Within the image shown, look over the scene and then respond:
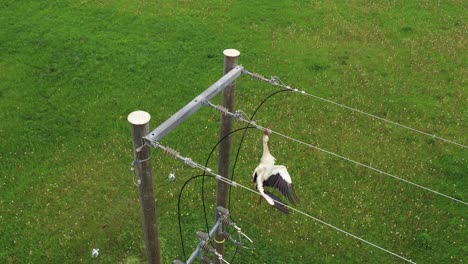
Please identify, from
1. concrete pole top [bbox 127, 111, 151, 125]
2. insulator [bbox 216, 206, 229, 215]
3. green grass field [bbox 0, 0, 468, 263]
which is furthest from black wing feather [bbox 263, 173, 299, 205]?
green grass field [bbox 0, 0, 468, 263]

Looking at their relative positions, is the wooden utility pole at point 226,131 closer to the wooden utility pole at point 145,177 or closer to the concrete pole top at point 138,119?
the wooden utility pole at point 145,177

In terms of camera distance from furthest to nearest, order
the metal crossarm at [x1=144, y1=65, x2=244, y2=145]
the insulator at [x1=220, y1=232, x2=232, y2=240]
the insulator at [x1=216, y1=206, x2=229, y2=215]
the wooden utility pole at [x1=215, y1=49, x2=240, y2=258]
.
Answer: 1. the insulator at [x1=220, y1=232, x2=232, y2=240]
2. the insulator at [x1=216, y1=206, x2=229, y2=215]
3. the wooden utility pole at [x1=215, y1=49, x2=240, y2=258]
4. the metal crossarm at [x1=144, y1=65, x2=244, y2=145]

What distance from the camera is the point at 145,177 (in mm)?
5578

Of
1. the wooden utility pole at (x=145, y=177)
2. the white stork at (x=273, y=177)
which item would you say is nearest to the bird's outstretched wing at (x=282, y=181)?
the white stork at (x=273, y=177)

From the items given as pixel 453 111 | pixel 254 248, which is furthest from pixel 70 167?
pixel 453 111

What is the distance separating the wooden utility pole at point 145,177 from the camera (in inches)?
204

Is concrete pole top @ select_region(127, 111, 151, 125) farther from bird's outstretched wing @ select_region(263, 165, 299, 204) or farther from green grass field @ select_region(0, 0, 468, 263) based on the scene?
green grass field @ select_region(0, 0, 468, 263)

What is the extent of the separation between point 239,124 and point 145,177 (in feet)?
27.9

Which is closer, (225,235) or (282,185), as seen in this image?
(282,185)

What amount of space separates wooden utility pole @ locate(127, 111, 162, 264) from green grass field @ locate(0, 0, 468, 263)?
12.8ft

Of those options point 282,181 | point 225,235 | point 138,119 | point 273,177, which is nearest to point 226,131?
point 273,177

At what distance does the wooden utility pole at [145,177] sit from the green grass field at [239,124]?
391 centimetres

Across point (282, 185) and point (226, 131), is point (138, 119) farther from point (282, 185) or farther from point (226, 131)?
point (226, 131)

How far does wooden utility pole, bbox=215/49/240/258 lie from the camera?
6.71 metres
